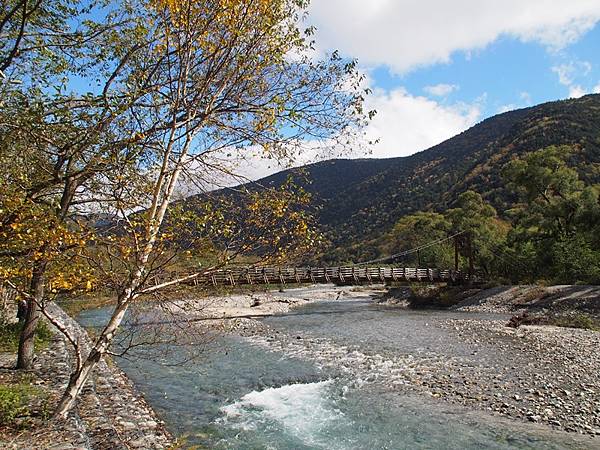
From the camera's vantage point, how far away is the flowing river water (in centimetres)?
666

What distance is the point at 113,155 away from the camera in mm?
3826

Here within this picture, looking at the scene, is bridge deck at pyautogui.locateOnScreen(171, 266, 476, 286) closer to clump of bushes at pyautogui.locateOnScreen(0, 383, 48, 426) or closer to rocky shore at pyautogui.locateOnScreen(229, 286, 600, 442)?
rocky shore at pyautogui.locateOnScreen(229, 286, 600, 442)

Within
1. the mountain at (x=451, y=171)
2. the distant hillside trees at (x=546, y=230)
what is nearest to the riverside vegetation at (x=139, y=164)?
the distant hillside trees at (x=546, y=230)

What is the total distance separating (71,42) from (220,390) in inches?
277

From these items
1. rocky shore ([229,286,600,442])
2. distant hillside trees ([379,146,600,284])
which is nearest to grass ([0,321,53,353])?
rocky shore ([229,286,600,442])

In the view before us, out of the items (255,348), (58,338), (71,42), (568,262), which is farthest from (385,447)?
(568,262)

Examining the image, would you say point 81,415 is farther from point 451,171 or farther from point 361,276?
point 451,171

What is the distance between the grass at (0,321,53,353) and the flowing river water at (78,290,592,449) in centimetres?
203

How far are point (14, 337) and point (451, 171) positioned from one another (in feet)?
284

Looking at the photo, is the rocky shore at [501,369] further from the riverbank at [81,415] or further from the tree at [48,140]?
the tree at [48,140]

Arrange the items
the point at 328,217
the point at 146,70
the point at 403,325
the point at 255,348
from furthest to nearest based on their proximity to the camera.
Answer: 1. the point at 328,217
2. the point at 403,325
3. the point at 255,348
4. the point at 146,70

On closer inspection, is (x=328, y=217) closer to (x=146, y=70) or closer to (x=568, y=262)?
(x=568, y=262)

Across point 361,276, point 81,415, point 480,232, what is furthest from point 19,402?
point 480,232

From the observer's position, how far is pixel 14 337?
11344 mm
